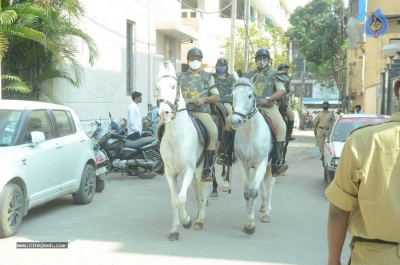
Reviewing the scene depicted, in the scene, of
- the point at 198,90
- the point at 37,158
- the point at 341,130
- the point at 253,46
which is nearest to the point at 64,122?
the point at 37,158

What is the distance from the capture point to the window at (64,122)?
9.26 meters

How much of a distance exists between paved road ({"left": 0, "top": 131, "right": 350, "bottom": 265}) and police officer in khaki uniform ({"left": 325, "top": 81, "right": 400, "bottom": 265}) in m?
3.97

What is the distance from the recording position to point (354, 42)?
106ft

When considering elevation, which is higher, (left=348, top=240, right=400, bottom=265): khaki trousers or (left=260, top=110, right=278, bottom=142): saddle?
(left=260, top=110, right=278, bottom=142): saddle

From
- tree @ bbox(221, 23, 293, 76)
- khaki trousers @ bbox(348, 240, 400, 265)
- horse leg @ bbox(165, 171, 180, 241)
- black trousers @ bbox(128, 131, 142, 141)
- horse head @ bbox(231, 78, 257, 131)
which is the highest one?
tree @ bbox(221, 23, 293, 76)

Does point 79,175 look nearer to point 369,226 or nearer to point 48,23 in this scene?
point 48,23

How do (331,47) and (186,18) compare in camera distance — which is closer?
(186,18)

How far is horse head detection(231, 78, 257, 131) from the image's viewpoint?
23.6 feet

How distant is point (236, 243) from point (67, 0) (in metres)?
8.09

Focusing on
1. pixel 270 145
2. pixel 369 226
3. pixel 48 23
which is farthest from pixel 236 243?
pixel 48 23

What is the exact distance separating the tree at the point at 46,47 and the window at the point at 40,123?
369cm

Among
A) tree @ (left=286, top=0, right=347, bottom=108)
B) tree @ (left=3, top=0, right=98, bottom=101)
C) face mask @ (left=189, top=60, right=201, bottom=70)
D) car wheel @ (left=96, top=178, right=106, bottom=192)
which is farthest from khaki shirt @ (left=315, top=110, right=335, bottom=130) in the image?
tree @ (left=286, top=0, right=347, bottom=108)

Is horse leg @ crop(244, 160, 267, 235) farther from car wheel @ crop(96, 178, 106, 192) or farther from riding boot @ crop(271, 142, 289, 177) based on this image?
car wheel @ crop(96, 178, 106, 192)

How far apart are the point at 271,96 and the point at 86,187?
3878mm
